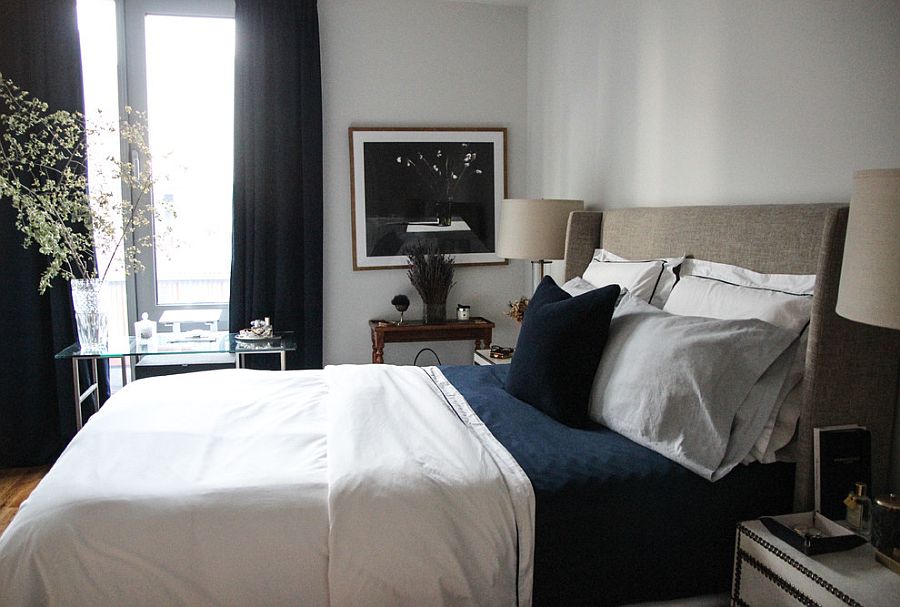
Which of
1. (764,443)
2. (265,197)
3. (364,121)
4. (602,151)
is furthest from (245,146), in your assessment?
(764,443)

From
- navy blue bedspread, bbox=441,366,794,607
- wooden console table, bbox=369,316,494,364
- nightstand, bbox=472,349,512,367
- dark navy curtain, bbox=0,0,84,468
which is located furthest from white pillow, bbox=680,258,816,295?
dark navy curtain, bbox=0,0,84,468

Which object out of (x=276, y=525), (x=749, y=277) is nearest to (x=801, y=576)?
(x=749, y=277)

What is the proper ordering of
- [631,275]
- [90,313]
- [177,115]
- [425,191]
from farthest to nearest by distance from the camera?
[425,191] → [177,115] → [90,313] → [631,275]

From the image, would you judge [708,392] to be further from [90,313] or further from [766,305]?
[90,313]

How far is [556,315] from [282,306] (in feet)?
8.07

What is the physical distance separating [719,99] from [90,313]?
10.0 feet

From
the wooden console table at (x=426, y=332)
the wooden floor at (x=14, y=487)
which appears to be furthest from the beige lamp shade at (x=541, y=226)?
the wooden floor at (x=14, y=487)

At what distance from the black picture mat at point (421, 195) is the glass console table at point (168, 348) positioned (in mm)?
1015

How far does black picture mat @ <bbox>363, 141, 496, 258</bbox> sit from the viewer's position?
4.70 meters

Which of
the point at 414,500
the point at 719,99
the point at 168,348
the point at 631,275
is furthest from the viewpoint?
the point at 168,348

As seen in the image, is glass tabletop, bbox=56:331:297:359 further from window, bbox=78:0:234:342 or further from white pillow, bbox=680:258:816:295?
white pillow, bbox=680:258:816:295

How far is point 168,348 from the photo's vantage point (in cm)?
376

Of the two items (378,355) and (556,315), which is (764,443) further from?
(378,355)

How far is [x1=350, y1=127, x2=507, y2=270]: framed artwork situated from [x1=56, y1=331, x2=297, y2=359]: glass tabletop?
972mm
